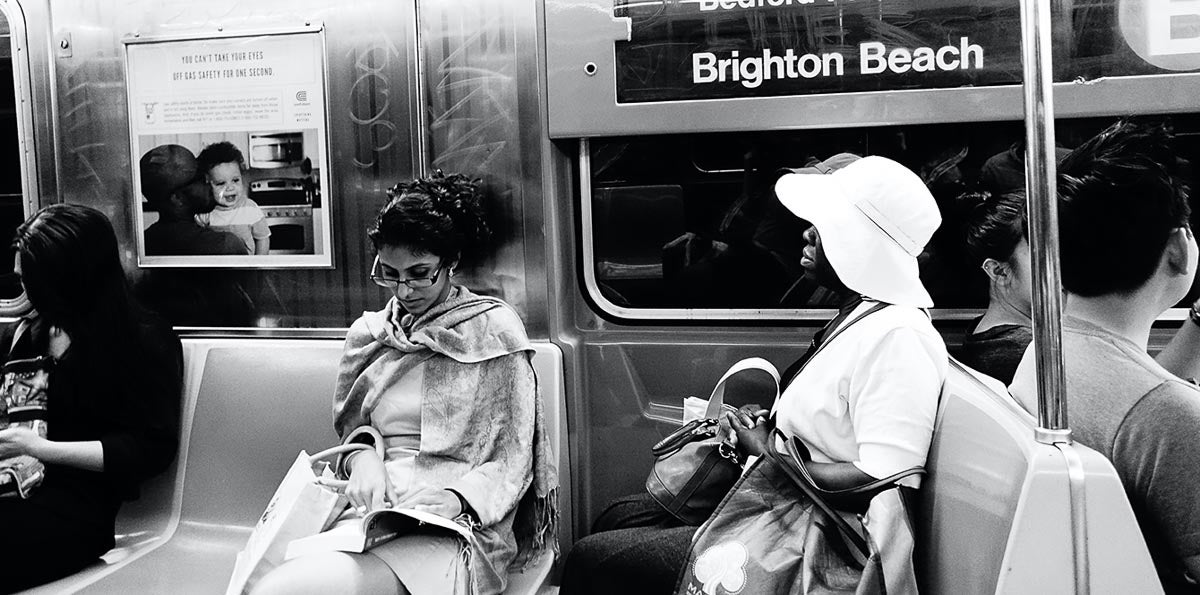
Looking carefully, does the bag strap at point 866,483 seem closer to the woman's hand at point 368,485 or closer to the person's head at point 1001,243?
the person's head at point 1001,243

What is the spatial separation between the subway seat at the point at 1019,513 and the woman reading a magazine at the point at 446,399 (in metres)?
1.12

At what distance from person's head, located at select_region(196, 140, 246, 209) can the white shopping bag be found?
1204 mm

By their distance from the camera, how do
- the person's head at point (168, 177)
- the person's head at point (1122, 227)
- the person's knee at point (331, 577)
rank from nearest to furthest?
the person's head at point (1122, 227) → the person's knee at point (331, 577) → the person's head at point (168, 177)

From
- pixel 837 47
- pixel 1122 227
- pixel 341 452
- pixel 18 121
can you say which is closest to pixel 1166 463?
pixel 1122 227

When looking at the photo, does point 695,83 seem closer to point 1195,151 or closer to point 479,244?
point 479,244

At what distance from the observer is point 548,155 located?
9.25ft

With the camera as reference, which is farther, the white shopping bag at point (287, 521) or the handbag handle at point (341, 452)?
the handbag handle at point (341, 452)

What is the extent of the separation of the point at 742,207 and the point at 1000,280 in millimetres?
732

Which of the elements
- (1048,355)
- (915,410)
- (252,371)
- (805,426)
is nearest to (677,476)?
(805,426)

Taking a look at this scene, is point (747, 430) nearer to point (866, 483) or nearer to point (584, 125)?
point (866, 483)

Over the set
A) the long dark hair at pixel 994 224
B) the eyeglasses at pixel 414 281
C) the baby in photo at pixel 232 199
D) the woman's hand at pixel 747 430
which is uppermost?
the baby in photo at pixel 232 199

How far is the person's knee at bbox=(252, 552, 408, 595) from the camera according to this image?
202 cm

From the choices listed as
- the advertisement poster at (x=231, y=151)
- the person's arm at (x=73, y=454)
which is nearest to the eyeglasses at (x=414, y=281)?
the advertisement poster at (x=231, y=151)

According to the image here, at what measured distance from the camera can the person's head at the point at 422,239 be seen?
2.47m
